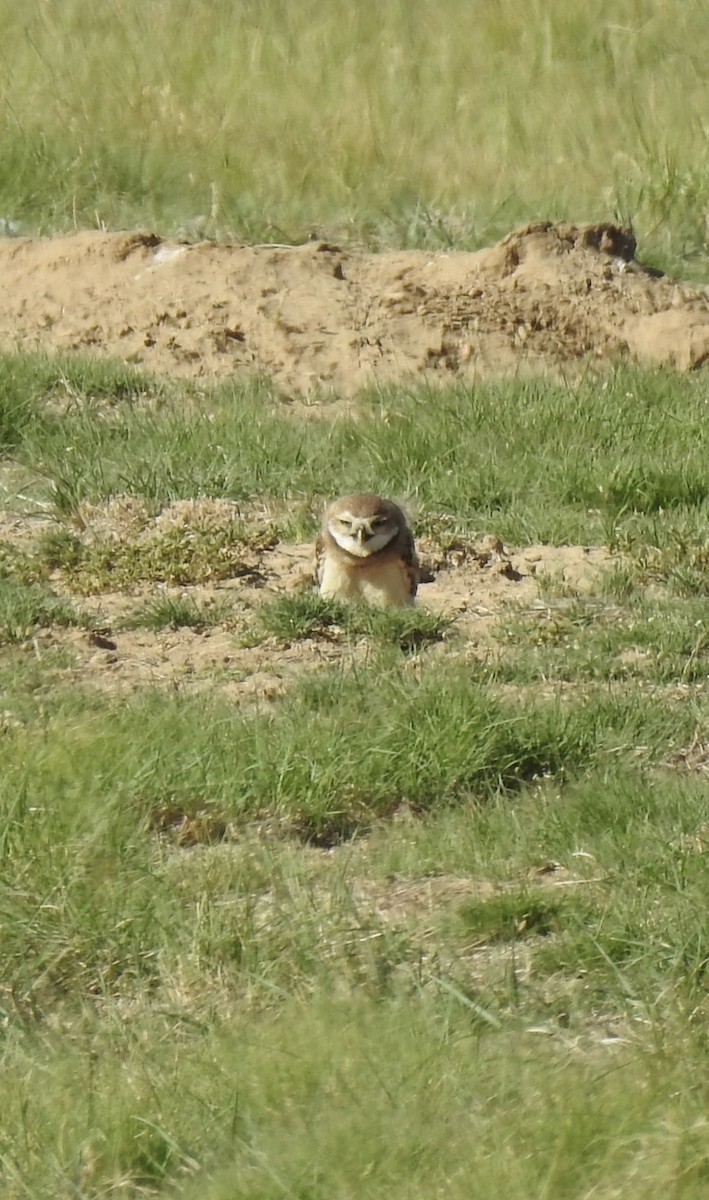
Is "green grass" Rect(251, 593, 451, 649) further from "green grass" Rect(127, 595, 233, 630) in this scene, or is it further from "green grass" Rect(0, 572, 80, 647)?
"green grass" Rect(0, 572, 80, 647)

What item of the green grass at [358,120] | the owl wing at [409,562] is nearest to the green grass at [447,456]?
the owl wing at [409,562]

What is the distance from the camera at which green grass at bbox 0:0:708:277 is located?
11.5 m

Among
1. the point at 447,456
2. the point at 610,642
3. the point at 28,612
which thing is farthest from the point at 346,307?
the point at 610,642

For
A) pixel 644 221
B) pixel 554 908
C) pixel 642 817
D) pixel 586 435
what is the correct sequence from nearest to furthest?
pixel 554 908
pixel 642 817
pixel 586 435
pixel 644 221

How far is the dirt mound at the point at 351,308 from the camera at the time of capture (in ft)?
32.8

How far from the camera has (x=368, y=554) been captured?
665 centimetres

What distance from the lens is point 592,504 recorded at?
26.0 ft

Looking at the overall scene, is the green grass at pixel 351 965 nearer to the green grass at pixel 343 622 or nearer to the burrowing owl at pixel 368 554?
the green grass at pixel 343 622

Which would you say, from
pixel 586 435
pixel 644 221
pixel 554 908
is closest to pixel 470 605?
pixel 586 435

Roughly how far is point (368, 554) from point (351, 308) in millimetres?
3936

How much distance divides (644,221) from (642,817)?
7.28 m

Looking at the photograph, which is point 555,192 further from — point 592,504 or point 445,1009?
point 445,1009

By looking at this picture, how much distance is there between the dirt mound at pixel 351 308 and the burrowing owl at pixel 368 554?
291 cm

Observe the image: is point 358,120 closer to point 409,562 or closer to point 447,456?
point 447,456
